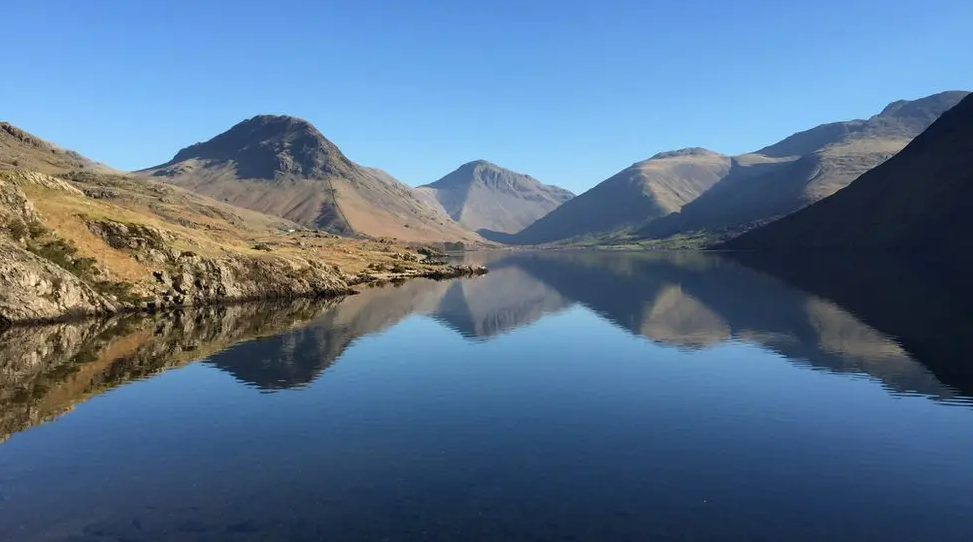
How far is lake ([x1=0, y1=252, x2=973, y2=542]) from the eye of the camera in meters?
27.1

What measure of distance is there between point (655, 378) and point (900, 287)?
106 metres

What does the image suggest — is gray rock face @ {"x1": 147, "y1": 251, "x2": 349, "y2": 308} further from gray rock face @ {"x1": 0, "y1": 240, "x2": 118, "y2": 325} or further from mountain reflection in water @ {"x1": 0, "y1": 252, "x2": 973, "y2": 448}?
gray rock face @ {"x1": 0, "y1": 240, "x2": 118, "y2": 325}

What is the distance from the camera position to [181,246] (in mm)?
108812

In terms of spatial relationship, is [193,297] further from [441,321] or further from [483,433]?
[483,433]

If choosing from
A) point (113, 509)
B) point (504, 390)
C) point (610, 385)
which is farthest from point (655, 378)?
point (113, 509)

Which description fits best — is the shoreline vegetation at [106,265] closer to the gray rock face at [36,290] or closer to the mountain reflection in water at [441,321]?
the gray rock face at [36,290]

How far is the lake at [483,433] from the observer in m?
27.1

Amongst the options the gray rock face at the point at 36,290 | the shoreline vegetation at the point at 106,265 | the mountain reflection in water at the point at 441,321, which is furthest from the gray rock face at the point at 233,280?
the gray rock face at the point at 36,290

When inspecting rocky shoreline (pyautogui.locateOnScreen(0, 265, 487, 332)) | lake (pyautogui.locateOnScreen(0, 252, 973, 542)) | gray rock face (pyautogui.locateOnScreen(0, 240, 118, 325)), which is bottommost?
lake (pyautogui.locateOnScreen(0, 252, 973, 542))

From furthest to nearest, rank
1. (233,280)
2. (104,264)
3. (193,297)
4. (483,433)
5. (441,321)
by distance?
1. (233,280)
2. (193,297)
3. (441,321)
4. (104,264)
5. (483,433)

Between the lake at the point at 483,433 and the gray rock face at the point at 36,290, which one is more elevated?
the gray rock face at the point at 36,290

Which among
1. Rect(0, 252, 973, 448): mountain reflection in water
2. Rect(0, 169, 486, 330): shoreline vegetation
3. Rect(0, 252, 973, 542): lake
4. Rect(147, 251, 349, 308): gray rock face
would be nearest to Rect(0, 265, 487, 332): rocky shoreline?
Rect(147, 251, 349, 308): gray rock face

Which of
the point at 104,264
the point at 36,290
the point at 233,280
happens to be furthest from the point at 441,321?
the point at 36,290

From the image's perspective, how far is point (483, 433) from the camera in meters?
39.5
